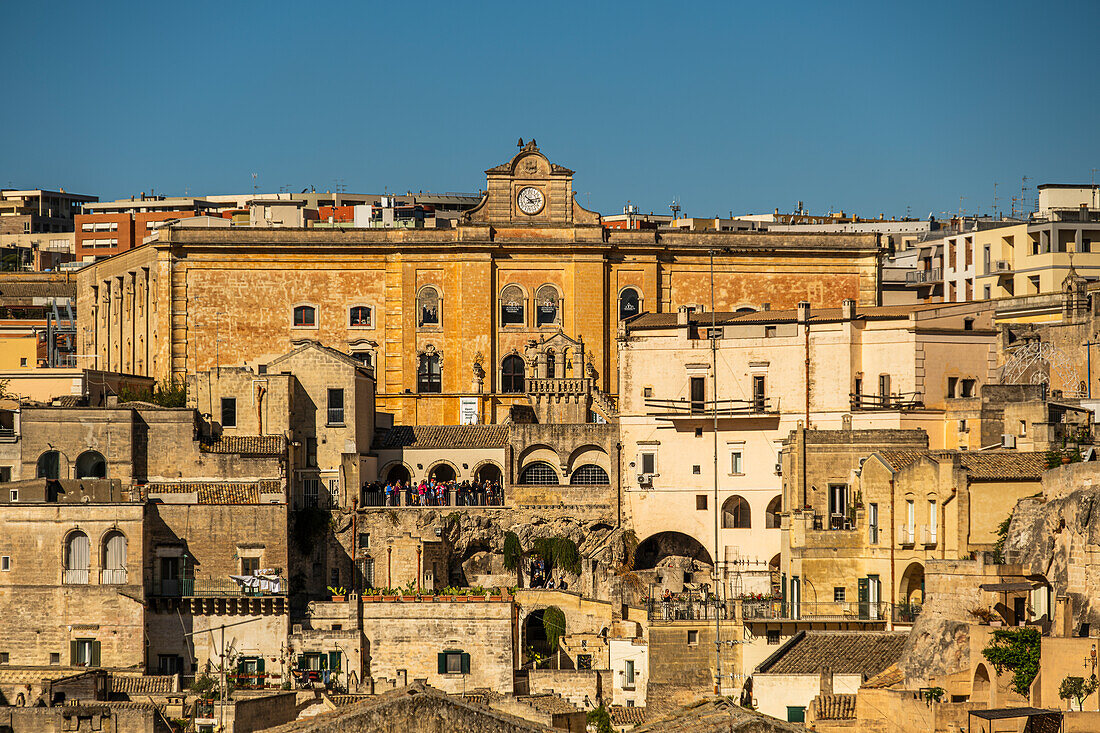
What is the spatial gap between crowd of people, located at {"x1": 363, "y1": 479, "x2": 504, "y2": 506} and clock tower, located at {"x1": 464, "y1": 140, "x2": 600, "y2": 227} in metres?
16.7

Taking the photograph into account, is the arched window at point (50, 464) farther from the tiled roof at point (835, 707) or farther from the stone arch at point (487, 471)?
the tiled roof at point (835, 707)

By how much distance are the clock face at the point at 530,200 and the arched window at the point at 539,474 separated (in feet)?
53.5

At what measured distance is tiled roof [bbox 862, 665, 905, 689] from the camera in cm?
4372

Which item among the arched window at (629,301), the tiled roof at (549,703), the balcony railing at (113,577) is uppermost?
the arched window at (629,301)

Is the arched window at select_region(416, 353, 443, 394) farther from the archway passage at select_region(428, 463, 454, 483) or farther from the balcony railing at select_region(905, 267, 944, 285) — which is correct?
the balcony railing at select_region(905, 267, 944, 285)

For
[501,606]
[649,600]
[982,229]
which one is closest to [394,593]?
[501,606]

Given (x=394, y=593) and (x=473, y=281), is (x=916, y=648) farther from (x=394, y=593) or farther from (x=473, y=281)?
(x=473, y=281)

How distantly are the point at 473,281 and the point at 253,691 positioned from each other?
98.4 feet

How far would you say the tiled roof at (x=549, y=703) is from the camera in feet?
159

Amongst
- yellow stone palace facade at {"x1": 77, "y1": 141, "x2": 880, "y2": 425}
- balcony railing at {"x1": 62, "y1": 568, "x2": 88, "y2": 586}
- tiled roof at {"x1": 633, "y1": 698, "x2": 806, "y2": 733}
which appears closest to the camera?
tiled roof at {"x1": 633, "y1": 698, "x2": 806, "y2": 733}

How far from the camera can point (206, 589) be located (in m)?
55.0

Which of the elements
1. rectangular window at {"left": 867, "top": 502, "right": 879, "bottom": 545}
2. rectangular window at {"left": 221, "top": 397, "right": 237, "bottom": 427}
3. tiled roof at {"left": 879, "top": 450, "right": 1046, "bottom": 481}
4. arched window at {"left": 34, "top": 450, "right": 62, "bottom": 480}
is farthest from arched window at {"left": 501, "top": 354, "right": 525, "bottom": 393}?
tiled roof at {"left": 879, "top": 450, "right": 1046, "bottom": 481}

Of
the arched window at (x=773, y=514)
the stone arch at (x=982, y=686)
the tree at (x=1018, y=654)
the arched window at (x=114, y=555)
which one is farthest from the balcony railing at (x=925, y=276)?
the tree at (x=1018, y=654)

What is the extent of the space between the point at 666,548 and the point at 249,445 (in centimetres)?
1322
